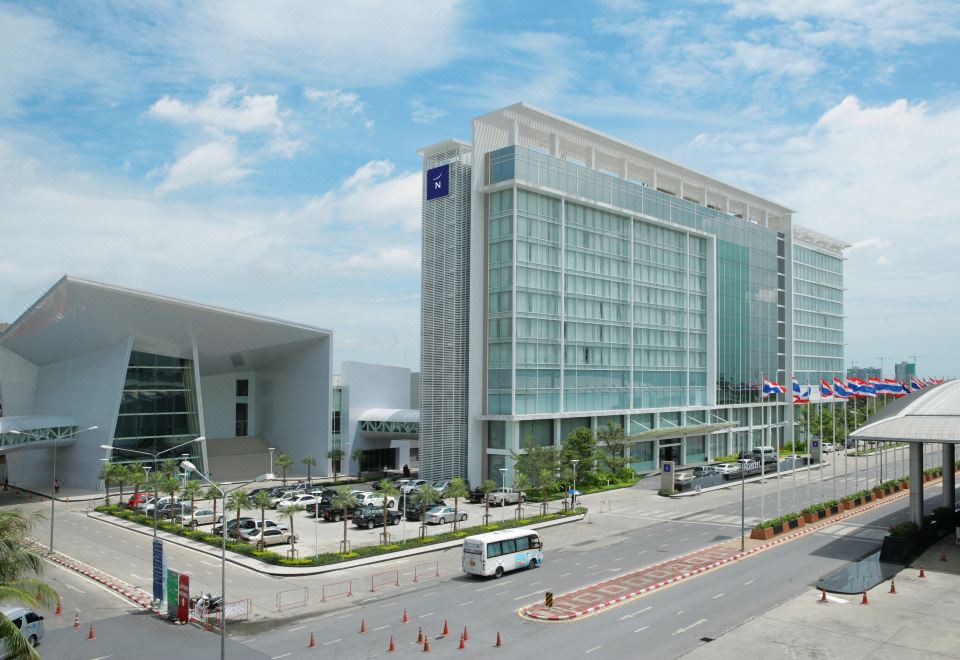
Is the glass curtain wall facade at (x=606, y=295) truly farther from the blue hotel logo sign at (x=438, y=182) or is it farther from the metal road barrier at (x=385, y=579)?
the metal road barrier at (x=385, y=579)

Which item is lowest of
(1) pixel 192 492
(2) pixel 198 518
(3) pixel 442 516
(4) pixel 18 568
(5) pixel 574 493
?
(2) pixel 198 518

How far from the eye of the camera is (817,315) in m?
128

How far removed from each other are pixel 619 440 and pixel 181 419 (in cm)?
4837

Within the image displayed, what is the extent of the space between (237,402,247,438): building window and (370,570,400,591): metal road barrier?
66.2m

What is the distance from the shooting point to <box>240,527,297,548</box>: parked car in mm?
50125

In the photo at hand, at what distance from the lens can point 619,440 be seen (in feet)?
258

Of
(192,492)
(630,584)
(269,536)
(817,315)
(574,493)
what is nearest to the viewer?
(630,584)

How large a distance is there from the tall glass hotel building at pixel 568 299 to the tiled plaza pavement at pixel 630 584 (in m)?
26.9

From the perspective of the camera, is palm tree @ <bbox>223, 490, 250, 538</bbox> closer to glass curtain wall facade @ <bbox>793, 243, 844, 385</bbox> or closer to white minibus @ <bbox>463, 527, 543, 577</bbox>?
white minibus @ <bbox>463, 527, 543, 577</bbox>

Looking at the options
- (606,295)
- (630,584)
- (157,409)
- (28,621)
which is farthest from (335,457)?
(28,621)

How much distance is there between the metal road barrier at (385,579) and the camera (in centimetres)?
3938

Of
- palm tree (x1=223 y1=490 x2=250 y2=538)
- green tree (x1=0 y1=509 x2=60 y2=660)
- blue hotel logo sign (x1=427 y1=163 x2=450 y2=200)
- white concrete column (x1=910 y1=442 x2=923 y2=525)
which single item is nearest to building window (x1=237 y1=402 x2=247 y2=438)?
blue hotel logo sign (x1=427 y1=163 x2=450 y2=200)

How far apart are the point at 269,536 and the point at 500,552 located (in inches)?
717

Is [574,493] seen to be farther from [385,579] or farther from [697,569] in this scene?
[385,579]
